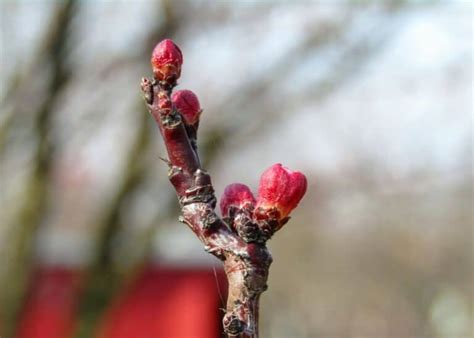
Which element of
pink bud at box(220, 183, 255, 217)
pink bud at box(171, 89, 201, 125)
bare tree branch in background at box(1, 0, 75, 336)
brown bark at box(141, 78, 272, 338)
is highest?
bare tree branch in background at box(1, 0, 75, 336)

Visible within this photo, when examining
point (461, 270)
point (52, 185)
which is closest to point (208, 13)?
point (52, 185)

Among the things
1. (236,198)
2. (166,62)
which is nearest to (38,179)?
(236,198)

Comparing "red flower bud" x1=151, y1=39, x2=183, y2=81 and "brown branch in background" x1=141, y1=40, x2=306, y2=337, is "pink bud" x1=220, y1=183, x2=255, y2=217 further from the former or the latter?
"red flower bud" x1=151, y1=39, x2=183, y2=81

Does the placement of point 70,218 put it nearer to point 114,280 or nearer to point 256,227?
point 114,280

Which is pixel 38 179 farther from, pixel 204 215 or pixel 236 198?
pixel 204 215

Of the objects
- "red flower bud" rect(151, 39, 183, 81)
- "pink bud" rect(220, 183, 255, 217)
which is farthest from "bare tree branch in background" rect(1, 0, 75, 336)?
"red flower bud" rect(151, 39, 183, 81)

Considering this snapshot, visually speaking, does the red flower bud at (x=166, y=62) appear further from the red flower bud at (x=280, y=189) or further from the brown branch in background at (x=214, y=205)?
the red flower bud at (x=280, y=189)

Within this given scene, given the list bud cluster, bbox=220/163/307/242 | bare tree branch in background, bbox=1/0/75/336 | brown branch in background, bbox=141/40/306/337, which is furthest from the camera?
bare tree branch in background, bbox=1/0/75/336
